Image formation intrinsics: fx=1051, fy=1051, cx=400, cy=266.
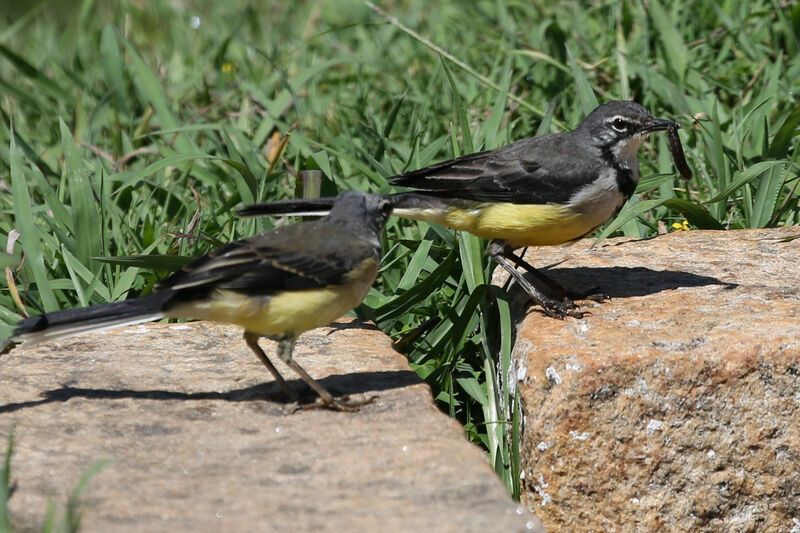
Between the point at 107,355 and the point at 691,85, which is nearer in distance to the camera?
the point at 107,355

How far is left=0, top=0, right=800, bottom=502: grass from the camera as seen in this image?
5512mm

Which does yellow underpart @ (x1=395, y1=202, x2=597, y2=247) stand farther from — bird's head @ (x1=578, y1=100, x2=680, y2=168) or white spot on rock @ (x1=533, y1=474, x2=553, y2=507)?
white spot on rock @ (x1=533, y1=474, x2=553, y2=507)

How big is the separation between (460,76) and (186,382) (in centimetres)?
474

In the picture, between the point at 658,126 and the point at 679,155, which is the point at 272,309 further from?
the point at 679,155

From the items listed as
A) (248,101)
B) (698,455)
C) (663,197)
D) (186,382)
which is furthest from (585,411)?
(248,101)

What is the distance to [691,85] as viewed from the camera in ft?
25.7

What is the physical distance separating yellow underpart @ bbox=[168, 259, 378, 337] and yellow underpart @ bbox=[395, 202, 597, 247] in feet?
4.12

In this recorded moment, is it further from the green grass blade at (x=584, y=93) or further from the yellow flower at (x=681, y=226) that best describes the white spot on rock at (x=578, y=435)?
the green grass blade at (x=584, y=93)

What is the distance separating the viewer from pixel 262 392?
14.6 feet

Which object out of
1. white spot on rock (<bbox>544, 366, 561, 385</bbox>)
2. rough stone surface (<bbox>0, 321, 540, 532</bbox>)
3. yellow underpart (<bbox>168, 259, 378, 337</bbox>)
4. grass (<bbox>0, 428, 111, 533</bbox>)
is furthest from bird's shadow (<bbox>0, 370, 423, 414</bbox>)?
grass (<bbox>0, 428, 111, 533</bbox>)

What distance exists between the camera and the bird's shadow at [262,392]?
427cm

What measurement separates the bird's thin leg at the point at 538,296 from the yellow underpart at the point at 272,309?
1146mm

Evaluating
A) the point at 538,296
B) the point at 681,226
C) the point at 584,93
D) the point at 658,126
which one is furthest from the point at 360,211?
the point at 584,93

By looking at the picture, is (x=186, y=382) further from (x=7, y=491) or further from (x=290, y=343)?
(x=7, y=491)
